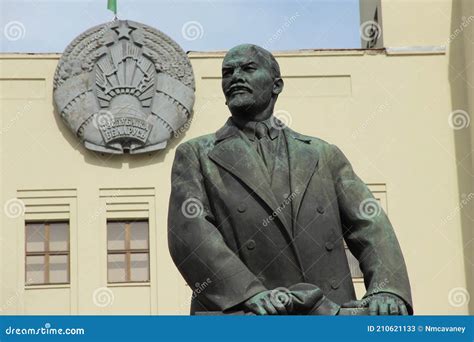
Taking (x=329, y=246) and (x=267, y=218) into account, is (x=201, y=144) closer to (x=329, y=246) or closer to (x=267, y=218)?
(x=267, y=218)

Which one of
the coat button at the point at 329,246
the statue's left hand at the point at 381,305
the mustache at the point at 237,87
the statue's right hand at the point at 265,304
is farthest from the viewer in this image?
the mustache at the point at 237,87

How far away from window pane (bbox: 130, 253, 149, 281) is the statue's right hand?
73.8 feet

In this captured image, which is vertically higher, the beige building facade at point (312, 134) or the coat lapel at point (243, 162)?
the beige building facade at point (312, 134)

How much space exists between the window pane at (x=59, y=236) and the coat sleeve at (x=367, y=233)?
861 inches

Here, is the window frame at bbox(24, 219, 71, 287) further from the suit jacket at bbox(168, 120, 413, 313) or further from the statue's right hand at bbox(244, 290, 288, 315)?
the statue's right hand at bbox(244, 290, 288, 315)

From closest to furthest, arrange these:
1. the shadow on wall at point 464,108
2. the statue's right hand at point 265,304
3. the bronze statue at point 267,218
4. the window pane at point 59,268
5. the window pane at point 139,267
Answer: the statue's right hand at point 265,304 < the bronze statue at point 267,218 < the window pane at point 59,268 < the window pane at point 139,267 < the shadow on wall at point 464,108

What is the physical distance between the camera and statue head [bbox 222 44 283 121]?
33.2 ft

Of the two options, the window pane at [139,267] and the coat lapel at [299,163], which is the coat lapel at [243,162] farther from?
the window pane at [139,267]

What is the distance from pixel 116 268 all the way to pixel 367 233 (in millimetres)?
22002

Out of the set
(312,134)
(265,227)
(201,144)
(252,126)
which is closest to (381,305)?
(265,227)

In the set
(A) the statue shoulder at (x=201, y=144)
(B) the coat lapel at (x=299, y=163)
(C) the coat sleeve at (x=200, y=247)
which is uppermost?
(A) the statue shoulder at (x=201, y=144)

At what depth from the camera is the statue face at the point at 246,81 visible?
10.1 meters

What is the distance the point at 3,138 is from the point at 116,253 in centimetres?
261

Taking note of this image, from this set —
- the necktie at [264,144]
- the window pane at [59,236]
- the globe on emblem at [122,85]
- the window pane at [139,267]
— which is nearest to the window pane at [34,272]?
the window pane at [59,236]
